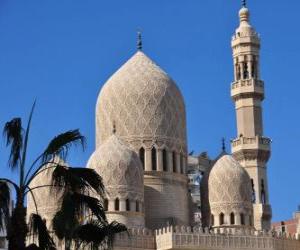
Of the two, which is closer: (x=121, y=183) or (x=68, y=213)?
(x=68, y=213)

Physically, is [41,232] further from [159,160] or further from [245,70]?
[245,70]

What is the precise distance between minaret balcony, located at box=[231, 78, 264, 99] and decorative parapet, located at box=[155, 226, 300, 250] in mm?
11067

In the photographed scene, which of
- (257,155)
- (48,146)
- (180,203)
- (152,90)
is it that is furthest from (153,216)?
(48,146)

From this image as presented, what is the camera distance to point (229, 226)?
38.3m

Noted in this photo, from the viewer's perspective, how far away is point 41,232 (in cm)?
1678

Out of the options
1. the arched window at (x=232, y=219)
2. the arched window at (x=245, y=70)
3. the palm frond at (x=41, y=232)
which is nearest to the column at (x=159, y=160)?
the arched window at (x=232, y=219)

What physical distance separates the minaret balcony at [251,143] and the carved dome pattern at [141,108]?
593cm

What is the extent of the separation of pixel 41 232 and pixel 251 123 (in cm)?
2993

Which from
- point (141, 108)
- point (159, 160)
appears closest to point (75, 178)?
point (159, 160)

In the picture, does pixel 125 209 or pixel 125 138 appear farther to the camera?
pixel 125 138

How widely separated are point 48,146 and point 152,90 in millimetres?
22930

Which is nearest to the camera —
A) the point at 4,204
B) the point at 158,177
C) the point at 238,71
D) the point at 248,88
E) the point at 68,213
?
the point at 4,204

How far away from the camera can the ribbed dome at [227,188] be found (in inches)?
1518

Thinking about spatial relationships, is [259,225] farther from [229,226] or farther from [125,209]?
[125,209]
